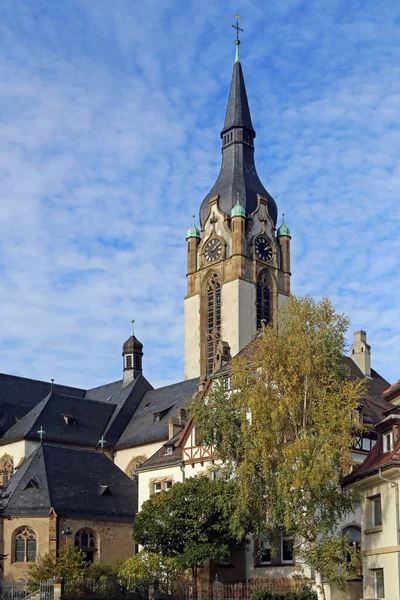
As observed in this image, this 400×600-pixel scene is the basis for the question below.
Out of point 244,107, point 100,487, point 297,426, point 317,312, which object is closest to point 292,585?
point 297,426

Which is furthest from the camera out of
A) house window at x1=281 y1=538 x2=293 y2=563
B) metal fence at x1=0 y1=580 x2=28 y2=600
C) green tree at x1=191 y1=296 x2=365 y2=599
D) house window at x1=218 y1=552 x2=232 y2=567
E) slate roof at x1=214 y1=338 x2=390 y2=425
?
slate roof at x1=214 y1=338 x2=390 y2=425

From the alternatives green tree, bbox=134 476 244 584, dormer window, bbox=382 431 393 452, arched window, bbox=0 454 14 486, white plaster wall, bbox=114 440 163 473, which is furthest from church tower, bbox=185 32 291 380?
dormer window, bbox=382 431 393 452

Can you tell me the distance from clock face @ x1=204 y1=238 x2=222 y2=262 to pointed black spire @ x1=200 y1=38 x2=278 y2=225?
3331 millimetres

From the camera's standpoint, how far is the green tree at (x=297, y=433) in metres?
29.9

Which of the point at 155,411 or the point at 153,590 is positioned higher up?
the point at 155,411

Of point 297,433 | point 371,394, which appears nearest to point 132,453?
point 371,394

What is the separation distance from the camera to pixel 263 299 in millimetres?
88750

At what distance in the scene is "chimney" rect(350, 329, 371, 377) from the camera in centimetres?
5303

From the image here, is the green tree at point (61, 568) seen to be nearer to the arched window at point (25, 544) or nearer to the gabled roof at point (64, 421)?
the arched window at point (25, 544)

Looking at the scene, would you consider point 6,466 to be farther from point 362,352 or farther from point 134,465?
point 362,352

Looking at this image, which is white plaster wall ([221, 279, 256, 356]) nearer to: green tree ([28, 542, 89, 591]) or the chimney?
the chimney

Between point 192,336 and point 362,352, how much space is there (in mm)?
37421

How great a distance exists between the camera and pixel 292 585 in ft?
119

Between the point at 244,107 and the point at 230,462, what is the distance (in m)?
69.4
